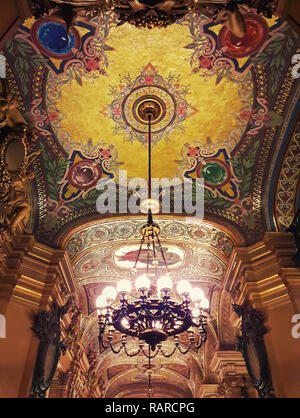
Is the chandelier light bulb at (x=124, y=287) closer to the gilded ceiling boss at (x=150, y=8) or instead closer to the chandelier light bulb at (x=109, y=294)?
the chandelier light bulb at (x=109, y=294)

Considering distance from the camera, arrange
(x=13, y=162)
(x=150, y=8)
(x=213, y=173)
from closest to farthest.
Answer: (x=150, y=8) < (x=13, y=162) < (x=213, y=173)

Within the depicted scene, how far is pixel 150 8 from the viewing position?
3582mm

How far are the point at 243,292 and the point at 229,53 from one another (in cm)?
414

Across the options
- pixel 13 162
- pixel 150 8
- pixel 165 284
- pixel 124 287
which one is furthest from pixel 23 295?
pixel 150 8

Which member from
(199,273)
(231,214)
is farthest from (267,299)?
(199,273)

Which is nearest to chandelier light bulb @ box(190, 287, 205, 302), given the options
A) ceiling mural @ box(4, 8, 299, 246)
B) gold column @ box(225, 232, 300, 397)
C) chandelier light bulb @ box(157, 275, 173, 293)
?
chandelier light bulb @ box(157, 275, 173, 293)

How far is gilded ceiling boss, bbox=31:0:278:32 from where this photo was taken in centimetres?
360

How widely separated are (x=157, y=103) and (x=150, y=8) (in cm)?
344

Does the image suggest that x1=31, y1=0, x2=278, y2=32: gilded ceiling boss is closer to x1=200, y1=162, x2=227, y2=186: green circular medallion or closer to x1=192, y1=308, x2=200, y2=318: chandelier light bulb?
x1=192, y1=308, x2=200, y2=318: chandelier light bulb

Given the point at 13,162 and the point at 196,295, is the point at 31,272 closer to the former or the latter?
the point at 13,162
